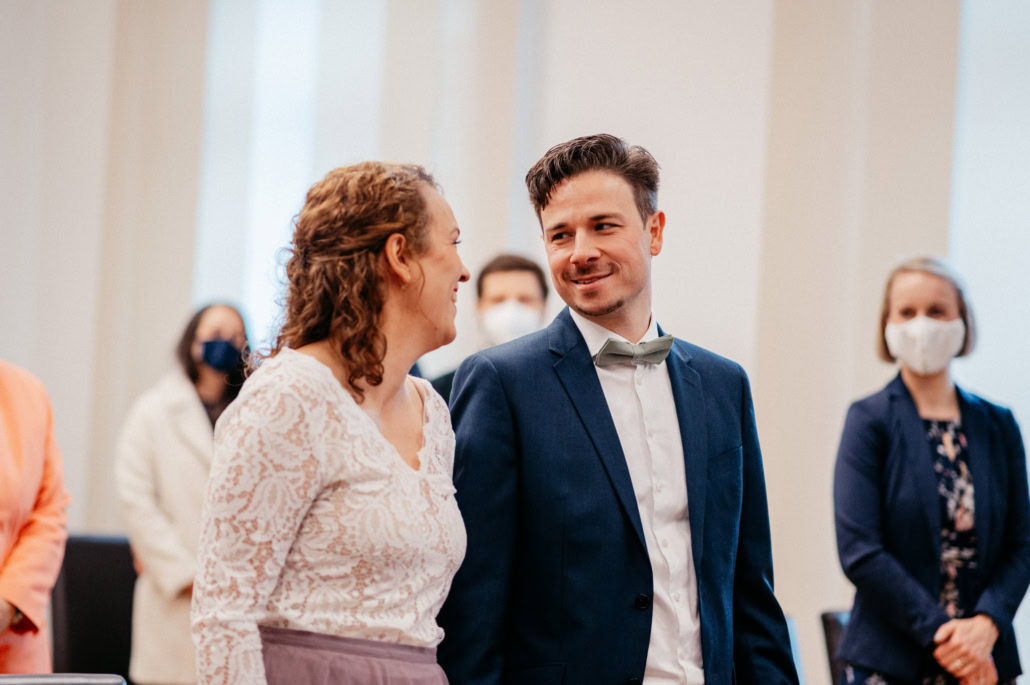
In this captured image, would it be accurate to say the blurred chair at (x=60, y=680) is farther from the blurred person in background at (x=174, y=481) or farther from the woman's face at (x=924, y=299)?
the woman's face at (x=924, y=299)

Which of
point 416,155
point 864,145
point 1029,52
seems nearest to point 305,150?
point 416,155

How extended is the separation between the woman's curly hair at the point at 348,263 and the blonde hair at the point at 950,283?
1870 millimetres

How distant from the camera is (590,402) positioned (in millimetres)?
1991

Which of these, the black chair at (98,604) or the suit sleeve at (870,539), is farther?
the black chair at (98,604)

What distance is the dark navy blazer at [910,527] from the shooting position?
2.77 meters

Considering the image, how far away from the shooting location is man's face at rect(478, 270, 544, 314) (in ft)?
11.8

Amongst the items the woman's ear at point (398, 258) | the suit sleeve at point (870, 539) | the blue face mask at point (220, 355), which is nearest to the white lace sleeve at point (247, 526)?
the woman's ear at point (398, 258)

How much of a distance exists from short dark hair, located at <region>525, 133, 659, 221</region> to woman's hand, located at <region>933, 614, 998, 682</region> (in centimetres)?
141

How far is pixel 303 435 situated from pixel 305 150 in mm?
3602

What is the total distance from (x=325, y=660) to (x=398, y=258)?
0.62m

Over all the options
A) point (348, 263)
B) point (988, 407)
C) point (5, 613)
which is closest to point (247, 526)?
point (348, 263)

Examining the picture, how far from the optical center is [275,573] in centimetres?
153

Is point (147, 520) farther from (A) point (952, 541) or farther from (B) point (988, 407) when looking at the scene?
(B) point (988, 407)

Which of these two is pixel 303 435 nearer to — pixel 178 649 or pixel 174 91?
pixel 178 649
